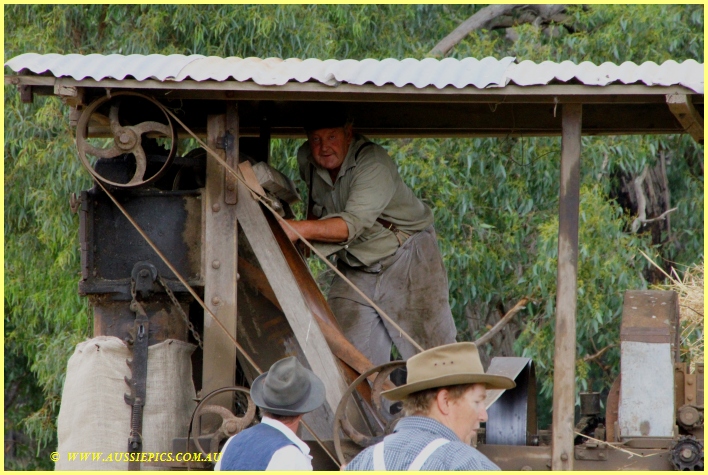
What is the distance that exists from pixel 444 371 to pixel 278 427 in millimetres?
939

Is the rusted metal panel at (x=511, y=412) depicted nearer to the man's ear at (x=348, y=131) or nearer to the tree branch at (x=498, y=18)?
the man's ear at (x=348, y=131)

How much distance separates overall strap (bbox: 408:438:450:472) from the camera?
4.03m

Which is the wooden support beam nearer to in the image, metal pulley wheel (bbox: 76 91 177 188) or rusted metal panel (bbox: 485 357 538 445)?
rusted metal panel (bbox: 485 357 538 445)

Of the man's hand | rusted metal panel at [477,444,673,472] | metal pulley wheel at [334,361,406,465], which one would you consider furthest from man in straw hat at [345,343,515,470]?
the man's hand

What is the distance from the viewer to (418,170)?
11578mm

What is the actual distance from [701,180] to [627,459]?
8.72 meters

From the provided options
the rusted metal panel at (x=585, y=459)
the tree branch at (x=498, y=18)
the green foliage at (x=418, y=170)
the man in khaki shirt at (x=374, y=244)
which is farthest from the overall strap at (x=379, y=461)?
the tree branch at (x=498, y=18)

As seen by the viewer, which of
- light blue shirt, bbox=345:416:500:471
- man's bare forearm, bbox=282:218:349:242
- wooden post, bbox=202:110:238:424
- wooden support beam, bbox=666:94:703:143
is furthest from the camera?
man's bare forearm, bbox=282:218:349:242

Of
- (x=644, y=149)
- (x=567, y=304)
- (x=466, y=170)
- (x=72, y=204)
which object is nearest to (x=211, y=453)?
(x=72, y=204)

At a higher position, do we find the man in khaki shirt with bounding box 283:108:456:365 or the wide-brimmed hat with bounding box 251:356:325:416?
the man in khaki shirt with bounding box 283:108:456:365

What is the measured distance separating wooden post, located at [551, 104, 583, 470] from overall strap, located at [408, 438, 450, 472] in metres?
2.06

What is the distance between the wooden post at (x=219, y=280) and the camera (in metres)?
6.39

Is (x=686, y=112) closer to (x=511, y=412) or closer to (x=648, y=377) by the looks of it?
(x=648, y=377)

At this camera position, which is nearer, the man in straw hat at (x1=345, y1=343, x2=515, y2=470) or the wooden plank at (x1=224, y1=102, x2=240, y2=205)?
the man in straw hat at (x1=345, y1=343, x2=515, y2=470)
